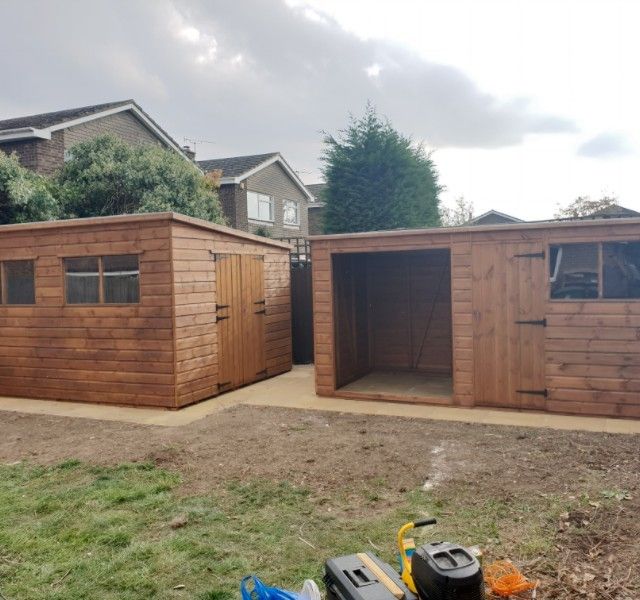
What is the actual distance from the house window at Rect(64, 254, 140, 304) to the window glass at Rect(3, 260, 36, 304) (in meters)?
0.71

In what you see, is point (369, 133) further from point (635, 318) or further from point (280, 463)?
point (280, 463)

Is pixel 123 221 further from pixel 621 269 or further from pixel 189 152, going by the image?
pixel 189 152

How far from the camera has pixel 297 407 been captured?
23.6ft

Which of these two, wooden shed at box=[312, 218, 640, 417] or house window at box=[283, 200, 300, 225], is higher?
house window at box=[283, 200, 300, 225]

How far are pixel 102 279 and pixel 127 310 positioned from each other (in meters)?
0.60

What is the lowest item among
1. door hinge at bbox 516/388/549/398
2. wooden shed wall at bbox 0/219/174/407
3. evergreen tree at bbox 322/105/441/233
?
door hinge at bbox 516/388/549/398

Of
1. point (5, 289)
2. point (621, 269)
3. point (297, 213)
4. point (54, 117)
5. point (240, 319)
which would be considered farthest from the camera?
point (297, 213)

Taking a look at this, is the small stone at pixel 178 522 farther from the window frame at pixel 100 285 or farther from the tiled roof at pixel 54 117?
the tiled roof at pixel 54 117

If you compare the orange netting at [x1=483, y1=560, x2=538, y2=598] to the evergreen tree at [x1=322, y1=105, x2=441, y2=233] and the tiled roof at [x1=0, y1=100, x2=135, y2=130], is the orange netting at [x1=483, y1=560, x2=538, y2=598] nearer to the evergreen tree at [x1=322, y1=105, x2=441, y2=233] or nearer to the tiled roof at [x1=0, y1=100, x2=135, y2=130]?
the evergreen tree at [x1=322, y1=105, x2=441, y2=233]

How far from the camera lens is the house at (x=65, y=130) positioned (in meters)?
14.4

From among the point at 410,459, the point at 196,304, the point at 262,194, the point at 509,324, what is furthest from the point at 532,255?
the point at 262,194

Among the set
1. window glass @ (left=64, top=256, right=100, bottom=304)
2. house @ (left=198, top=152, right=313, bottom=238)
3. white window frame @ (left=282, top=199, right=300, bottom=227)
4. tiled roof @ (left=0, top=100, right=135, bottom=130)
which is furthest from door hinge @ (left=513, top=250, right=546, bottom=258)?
white window frame @ (left=282, top=199, right=300, bottom=227)

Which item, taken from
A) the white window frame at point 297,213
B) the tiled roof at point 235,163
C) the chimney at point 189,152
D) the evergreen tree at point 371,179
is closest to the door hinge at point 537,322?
the evergreen tree at point 371,179

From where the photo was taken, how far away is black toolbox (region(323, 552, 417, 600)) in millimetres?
2021
